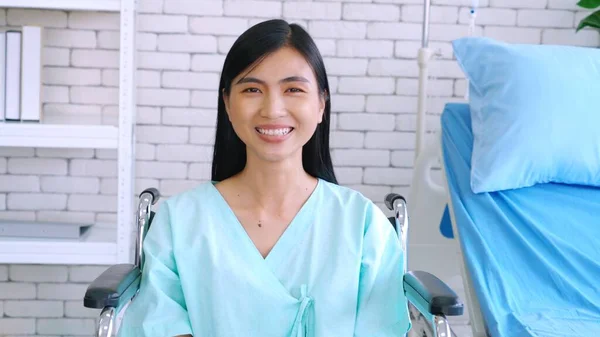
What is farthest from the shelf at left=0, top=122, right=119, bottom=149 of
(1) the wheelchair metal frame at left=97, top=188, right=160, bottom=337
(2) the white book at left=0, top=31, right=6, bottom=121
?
(1) the wheelchair metal frame at left=97, top=188, right=160, bottom=337

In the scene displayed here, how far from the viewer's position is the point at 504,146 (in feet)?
5.93

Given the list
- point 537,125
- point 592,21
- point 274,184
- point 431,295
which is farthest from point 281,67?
point 592,21

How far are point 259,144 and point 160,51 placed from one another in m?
1.18

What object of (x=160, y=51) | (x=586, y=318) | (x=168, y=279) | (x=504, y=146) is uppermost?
(x=160, y=51)

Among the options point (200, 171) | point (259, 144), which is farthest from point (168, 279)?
point (200, 171)

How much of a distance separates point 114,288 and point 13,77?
1201 mm

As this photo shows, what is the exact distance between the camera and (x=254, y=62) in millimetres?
1322

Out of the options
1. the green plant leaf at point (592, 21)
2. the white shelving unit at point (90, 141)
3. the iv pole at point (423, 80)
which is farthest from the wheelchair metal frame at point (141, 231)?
the green plant leaf at point (592, 21)

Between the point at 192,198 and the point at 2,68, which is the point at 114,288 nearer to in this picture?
the point at 192,198

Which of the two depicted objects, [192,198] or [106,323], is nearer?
[106,323]

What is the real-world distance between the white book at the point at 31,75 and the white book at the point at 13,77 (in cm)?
2

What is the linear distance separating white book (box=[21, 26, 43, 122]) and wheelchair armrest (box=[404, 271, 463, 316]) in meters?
1.33

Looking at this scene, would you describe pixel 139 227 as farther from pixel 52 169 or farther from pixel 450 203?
pixel 52 169

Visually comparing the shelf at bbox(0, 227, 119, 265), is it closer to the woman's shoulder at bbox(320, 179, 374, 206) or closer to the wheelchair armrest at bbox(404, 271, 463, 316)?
the woman's shoulder at bbox(320, 179, 374, 206)
